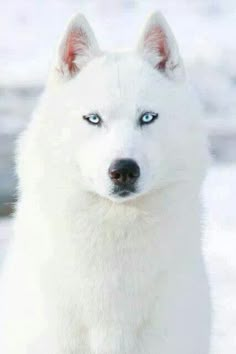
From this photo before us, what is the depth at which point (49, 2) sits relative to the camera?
1295cm

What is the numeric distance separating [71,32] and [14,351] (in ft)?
4.71

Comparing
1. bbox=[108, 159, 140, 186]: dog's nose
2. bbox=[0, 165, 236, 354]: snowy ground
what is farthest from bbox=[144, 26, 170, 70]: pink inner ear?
bbox=[0, 165, 236, 354]: snowy ground

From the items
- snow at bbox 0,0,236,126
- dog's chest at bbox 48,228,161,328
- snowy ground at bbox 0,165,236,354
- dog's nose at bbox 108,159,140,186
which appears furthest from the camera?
snow at bbox 0,0,236,126

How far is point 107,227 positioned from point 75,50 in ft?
2.65

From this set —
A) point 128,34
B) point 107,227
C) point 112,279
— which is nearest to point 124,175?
point 107,227

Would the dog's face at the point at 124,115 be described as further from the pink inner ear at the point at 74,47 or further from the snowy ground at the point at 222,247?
the snowy ground at the point at 222,247

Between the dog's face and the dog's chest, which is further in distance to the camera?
the dog's chest

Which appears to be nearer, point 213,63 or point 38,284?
point 38,284

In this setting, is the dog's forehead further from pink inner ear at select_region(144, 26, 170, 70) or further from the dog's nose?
the dog's nose

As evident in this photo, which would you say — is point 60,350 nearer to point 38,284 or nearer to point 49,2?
point 38,284

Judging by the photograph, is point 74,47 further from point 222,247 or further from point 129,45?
point 129,45

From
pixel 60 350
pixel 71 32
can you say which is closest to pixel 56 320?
pixel 60 350

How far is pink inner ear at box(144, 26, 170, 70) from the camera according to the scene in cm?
470

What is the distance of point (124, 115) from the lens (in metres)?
4.40
